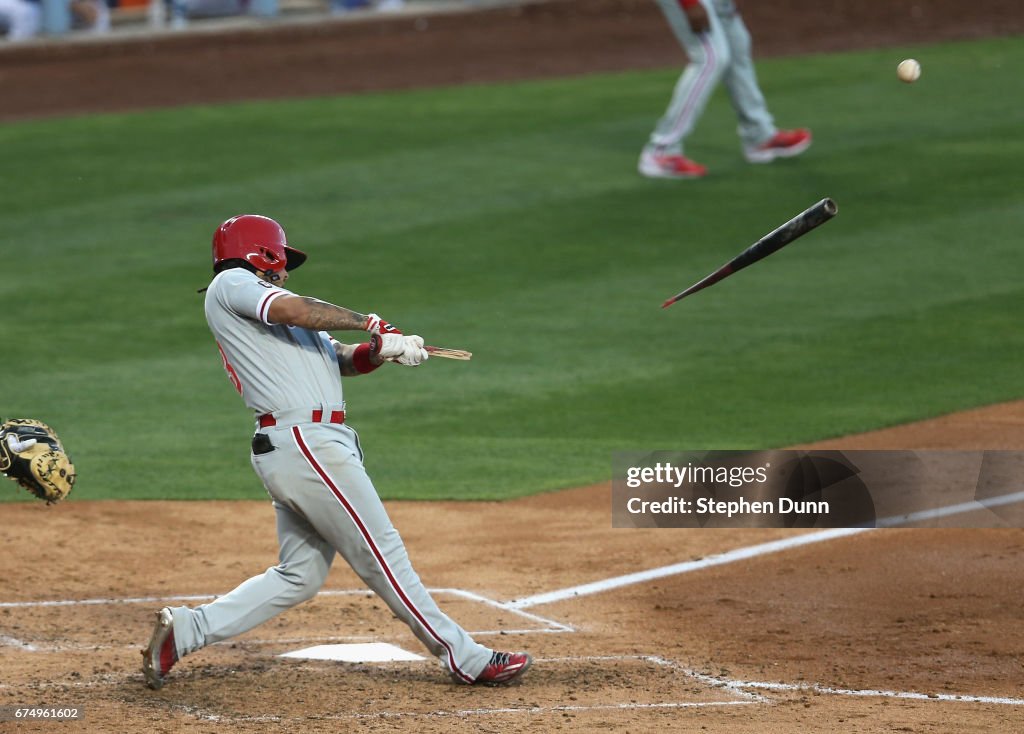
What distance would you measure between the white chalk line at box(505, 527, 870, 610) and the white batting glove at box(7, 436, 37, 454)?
2.20m

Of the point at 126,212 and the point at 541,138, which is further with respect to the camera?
the point at 541,138

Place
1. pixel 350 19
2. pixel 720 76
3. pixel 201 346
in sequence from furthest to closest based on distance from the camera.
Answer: pixel 350 19 < pixel 720 76 < pixel 201 346

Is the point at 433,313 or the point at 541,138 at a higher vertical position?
the point at 541,138

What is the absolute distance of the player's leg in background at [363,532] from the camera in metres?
5.64

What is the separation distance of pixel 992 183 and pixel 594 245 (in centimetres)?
362

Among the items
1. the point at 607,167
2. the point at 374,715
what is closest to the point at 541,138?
the point at 607,167

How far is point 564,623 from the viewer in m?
6.70

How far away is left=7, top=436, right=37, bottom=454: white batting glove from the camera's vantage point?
5621mm

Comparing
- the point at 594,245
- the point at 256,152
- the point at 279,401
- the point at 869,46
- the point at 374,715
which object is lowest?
the point at 374,715

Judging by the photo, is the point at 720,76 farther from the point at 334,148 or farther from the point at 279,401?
the point at 279,401

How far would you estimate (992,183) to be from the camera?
13.9 meters

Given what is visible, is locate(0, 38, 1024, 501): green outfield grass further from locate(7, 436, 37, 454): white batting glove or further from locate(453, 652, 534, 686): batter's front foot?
locate(7, 436, 37, 454): white batting glove

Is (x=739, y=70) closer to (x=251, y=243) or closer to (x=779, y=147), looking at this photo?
(x=779, y=147)

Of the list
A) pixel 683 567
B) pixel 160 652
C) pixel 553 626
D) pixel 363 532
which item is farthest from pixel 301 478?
pixel 683 567
